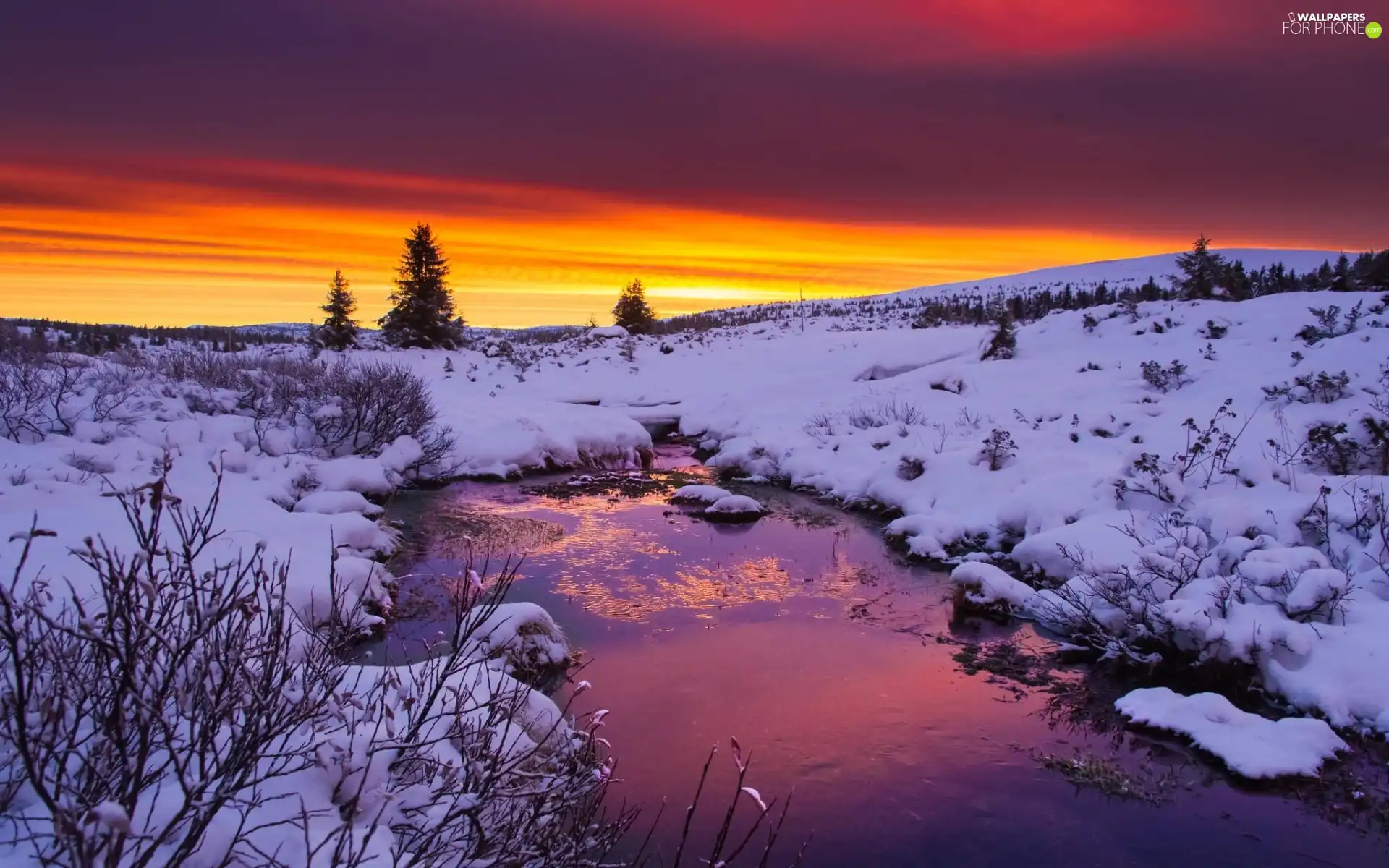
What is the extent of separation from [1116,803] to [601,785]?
4.30 metres

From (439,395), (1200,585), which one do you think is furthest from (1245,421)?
(439,395)

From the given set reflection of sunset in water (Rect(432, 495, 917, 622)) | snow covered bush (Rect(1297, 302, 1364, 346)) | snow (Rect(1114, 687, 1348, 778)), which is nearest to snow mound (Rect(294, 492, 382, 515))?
reflection of sunset in water (Rect(432, 495, 917, 622))

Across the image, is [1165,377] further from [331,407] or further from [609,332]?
[609,332]

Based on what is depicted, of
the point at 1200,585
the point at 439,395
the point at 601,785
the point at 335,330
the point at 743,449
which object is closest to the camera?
the point at 601,785

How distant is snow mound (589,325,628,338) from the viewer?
143 ft

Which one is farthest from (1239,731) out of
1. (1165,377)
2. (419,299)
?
(419,299)

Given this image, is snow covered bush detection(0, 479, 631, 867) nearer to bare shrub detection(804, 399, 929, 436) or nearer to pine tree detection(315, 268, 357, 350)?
bare shrub detection(804, 399, 929, 436)

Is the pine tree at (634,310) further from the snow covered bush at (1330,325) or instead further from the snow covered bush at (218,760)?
the snow covered bush at (218,760)

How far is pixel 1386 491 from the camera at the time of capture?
8.86 m

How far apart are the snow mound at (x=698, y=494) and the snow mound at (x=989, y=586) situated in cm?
535

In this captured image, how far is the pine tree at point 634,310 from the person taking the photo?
4734 centimetres

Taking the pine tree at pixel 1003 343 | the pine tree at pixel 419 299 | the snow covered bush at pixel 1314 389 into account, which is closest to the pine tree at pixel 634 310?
the pine tree at pixel 419 299

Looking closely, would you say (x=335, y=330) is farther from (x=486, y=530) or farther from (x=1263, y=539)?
(x=1263, y=539)

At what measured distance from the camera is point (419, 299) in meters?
36.1
